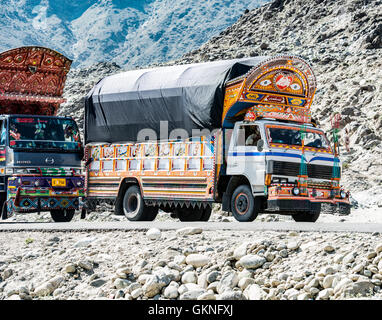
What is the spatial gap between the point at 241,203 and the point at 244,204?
0.14 m

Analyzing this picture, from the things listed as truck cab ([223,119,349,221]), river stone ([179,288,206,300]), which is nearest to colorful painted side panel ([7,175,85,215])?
truck cab ([223,119,349,221])

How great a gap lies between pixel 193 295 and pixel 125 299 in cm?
103

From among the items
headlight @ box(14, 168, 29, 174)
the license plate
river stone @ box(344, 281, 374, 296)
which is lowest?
river stone @ box(344, 281, 374, 296)

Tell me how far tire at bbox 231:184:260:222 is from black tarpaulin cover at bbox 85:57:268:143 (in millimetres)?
1725

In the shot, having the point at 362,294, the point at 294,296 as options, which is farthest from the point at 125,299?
the point at 362,294

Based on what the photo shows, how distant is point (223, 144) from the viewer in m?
17.5

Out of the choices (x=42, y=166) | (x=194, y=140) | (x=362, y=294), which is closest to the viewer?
(x=362, y=294)

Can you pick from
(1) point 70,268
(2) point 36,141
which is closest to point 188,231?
(1) point 70,268

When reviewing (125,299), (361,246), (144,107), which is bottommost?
(125,299)

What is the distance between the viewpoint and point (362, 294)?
9188mm

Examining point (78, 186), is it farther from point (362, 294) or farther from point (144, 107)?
point (362, 294)

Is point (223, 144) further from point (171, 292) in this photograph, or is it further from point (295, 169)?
point (171, 292)

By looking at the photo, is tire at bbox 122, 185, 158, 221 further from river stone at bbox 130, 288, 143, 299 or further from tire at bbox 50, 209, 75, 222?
river stone at bbox 130, 288, 143, 299

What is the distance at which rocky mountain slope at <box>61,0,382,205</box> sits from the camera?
38.2m
